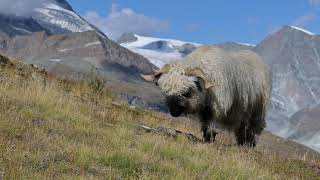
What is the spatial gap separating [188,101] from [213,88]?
81cm

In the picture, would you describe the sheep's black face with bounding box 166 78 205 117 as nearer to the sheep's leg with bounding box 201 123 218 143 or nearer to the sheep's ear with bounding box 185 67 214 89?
the sheep's ear with bounding box 185 67 214 89

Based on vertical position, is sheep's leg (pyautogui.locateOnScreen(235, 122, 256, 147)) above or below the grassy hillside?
below

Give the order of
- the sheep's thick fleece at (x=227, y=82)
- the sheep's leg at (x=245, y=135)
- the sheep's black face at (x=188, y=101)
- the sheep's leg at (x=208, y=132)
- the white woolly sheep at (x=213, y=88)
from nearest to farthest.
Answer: the sheep's black face at (x=188, y=101), the white woolly sheep at (x=213, y=88), the sheep's thick fleece at (x=227, y=82), the sheep's leg at (x=208, y=132), the sheep's leg at (x=245, y=135)

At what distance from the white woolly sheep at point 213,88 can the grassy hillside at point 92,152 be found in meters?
1.36

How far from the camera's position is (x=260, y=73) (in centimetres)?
1747

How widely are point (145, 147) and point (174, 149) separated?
0.52 metres

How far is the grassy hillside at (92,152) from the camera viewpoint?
812 cm

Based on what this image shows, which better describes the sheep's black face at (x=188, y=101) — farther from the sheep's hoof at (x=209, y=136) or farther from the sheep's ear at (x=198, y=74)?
the sheep's hoof at (x=209, y=136)

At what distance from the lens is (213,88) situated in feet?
47.9

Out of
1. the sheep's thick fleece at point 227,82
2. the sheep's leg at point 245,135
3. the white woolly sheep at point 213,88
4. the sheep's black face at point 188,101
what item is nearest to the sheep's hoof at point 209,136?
the white woolly sheep at point 213,88

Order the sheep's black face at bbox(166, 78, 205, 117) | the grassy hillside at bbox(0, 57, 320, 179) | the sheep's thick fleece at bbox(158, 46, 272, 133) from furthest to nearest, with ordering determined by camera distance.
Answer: the sheep's thick fleece at bbox(158, 46, 272, 133), the sheep's black face at bbox(166, 78, 205, 117), the grassy hillside at bbox(0, 57, 320, 179)

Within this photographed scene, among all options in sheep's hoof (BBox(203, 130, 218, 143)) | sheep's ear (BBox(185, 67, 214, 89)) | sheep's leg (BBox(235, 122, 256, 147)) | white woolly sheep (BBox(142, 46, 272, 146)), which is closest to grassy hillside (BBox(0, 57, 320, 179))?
sheep's hoof (BBox(203, 130, 218, 143))

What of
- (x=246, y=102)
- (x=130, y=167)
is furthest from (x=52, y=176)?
(x=246, y=102)

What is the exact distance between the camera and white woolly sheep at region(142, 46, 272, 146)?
14.2 meters
